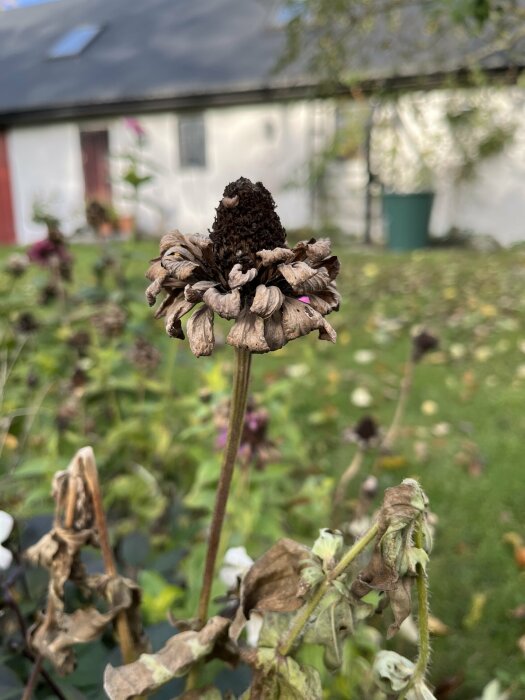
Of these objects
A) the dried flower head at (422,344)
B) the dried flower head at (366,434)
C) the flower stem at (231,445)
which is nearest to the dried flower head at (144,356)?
the dried flower head at (366,434)

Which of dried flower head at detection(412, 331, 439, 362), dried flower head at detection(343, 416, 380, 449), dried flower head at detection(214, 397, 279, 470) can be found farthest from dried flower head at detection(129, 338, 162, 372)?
dried flower head at detection(412, 331, 439, 362)

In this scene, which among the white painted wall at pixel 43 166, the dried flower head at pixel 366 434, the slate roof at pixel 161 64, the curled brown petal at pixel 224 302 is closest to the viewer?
the curled brown petal at pixel 224 302

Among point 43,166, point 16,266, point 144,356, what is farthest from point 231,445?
point 43,166

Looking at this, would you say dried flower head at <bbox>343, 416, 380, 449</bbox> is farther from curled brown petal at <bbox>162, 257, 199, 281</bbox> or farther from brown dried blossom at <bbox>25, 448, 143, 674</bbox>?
curled brown petal at <bbox>162, 257, 199, 281</bbox>

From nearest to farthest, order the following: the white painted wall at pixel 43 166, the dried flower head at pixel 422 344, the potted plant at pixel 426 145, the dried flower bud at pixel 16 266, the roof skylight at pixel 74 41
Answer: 1. the dried flower head at pixel 422 344
2. the dried flower bud at pixel 16 266
3. the potted plant at pixel 426 145
4. the white painted wall at pixel 43 166
5. the roof skylight at pixel 74 41

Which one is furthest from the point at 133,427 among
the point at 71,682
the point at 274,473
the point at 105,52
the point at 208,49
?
the point at 105,52

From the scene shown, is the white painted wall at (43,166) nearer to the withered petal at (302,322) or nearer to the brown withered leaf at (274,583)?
the brown withered leaf at (274,583)
